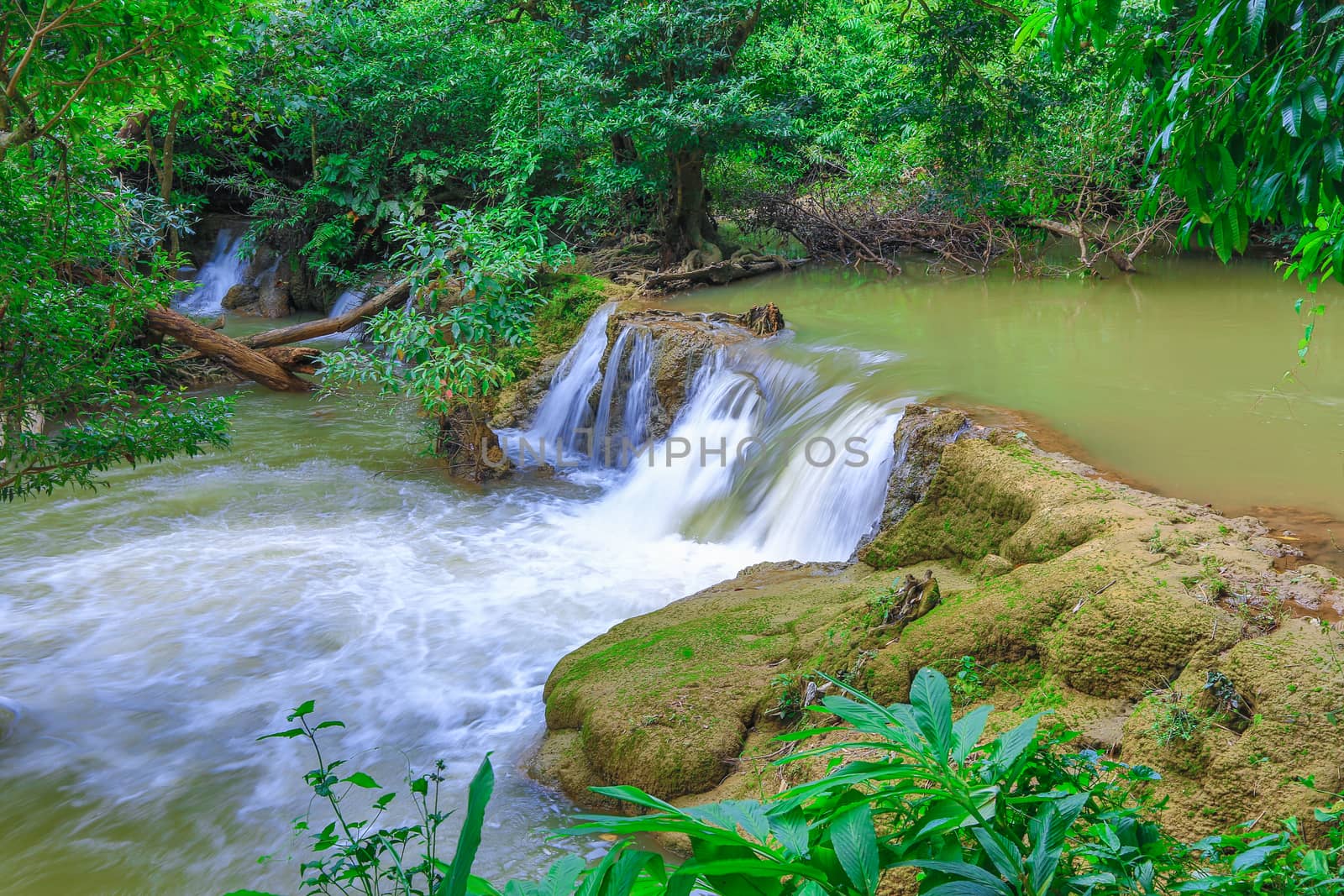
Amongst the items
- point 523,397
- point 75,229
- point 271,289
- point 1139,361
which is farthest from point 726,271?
point 75,229

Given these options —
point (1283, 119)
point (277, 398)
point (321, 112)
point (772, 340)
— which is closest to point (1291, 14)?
point (1283, 119)

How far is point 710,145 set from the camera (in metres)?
13.8

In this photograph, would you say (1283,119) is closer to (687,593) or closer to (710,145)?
(687,593)

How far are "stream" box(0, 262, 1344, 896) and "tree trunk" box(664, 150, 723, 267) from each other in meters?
3.83

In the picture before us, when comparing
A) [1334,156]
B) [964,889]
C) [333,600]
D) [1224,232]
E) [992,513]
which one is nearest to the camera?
[964,889]

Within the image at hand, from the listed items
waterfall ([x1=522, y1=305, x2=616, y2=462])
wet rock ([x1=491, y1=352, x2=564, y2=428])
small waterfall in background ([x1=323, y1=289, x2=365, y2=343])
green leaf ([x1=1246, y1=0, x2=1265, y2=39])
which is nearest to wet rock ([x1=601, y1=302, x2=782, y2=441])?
waterfall ([x1=522, y1=305, x2=616, y2=462])

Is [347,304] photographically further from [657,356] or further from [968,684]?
[968,684]

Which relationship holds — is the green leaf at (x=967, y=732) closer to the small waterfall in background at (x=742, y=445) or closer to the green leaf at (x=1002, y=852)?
the green leaf at (x=1002, y=852)

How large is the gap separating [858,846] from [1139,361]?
28.8ft

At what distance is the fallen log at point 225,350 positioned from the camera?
42.1 feet

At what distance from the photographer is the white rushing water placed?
4695 millimetres

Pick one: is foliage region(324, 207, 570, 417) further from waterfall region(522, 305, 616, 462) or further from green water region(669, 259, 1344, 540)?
green water region(669, 259, 1344, 540)

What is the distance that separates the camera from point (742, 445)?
884 cm

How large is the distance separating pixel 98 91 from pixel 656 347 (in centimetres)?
635
